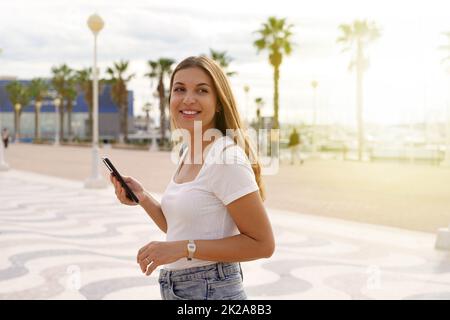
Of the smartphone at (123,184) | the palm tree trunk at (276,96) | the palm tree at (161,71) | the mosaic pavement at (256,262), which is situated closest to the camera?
the smartphone at (123,184)

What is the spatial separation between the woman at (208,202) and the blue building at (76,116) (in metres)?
107

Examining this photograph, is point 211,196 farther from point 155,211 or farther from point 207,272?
point 155,211

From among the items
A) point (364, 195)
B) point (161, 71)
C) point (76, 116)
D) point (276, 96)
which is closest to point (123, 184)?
point (364, 195)

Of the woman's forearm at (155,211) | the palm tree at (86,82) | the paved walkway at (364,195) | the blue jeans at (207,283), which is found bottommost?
the paved walkway at (364,195)

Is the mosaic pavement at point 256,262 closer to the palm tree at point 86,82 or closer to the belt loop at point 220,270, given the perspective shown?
the belt loop at point 220,270

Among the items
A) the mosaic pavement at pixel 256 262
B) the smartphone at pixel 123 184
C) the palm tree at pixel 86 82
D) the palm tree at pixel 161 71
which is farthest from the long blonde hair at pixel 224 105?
the palm tree at pixel 86 82

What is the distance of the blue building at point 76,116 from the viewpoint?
110875 millimetres

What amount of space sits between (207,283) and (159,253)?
0.27 m

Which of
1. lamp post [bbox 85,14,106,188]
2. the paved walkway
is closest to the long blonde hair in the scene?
the paved walkway

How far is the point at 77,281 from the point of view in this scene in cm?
625

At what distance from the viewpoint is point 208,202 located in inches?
86.2

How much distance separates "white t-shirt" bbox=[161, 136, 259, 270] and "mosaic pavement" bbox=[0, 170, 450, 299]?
11.8 feet

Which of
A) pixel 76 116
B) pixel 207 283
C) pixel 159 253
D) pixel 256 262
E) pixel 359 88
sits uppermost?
pixel 76 116
